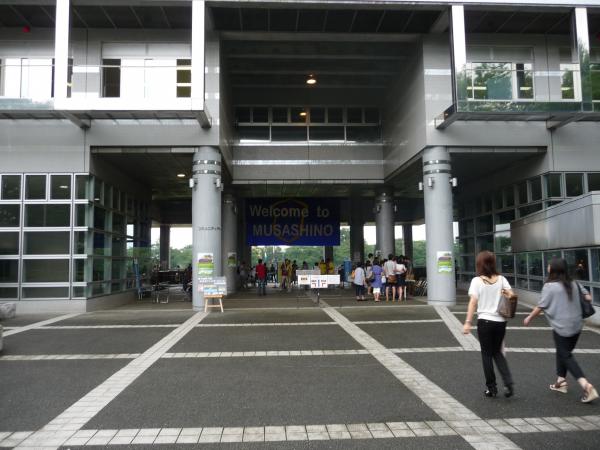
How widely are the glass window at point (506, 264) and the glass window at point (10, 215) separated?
55.0ft

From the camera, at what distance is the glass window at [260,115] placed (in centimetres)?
2192

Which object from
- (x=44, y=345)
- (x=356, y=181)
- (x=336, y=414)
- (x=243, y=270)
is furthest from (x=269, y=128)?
(x=336, y=414)

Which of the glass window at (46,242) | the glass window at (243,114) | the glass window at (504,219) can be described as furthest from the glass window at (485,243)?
the glass window at (46,242)

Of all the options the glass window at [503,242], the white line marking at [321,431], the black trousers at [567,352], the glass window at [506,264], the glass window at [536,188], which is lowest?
the white line marking at [321,431]

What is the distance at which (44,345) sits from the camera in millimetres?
8992

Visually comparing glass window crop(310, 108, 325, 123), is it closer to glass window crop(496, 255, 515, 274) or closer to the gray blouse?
glass window crop(496, 255, 515, 274)

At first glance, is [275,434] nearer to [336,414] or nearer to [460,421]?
[336,414]

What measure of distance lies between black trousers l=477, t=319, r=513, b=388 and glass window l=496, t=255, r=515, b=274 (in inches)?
525

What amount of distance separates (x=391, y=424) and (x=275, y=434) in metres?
1.14

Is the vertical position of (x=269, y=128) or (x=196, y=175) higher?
(x=269, y=128)

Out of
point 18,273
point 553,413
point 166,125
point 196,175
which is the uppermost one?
point 166,125

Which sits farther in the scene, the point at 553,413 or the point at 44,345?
the point at 44,345

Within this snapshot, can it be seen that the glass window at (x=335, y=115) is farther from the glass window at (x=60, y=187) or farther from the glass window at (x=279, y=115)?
the glass window at (x=60, y=187)

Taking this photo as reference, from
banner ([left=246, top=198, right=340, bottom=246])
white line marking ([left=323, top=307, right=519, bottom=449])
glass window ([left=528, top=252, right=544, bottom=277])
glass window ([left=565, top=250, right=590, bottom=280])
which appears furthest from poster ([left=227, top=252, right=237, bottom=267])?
glass window ([left=565, top=250, right=590, bottom=280])
